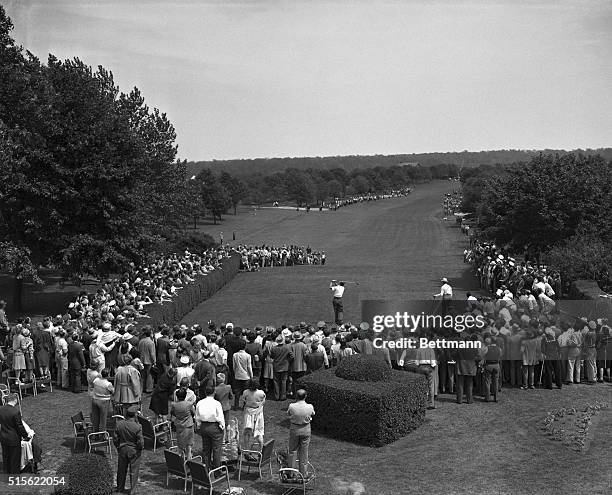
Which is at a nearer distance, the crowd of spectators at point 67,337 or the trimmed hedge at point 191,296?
the crowd of spectators at point 67,337

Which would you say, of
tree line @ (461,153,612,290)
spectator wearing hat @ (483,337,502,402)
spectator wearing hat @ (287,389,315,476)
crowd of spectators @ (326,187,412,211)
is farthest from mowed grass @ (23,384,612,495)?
crowd of spectators @ (326,187,412,211)

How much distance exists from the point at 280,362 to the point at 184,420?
5042mm

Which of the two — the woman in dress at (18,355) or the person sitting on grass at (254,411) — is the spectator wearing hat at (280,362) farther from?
A: the woman in dress at (18,355)

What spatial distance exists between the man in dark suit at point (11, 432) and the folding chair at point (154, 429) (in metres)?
2.19

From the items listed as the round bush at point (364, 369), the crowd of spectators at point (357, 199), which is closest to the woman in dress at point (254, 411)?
the round bush at point (364, 369)

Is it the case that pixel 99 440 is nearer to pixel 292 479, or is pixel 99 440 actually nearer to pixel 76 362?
pixel 292 479

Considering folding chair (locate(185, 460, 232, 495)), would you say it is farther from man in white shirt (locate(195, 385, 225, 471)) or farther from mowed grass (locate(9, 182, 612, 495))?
mowed grass (locate(9, 182, 612, 495))

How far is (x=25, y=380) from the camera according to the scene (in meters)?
18.5

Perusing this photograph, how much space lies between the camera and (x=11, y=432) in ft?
38.5

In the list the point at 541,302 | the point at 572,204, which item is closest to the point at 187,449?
the point at 541,302

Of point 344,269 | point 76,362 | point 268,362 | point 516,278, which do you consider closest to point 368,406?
point 268,362

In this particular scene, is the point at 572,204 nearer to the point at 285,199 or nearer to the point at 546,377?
the point at 546,377

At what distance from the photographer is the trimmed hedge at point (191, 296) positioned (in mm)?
23797

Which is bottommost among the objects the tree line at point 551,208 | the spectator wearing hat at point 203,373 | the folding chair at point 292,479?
the folding chair at point 292,479
